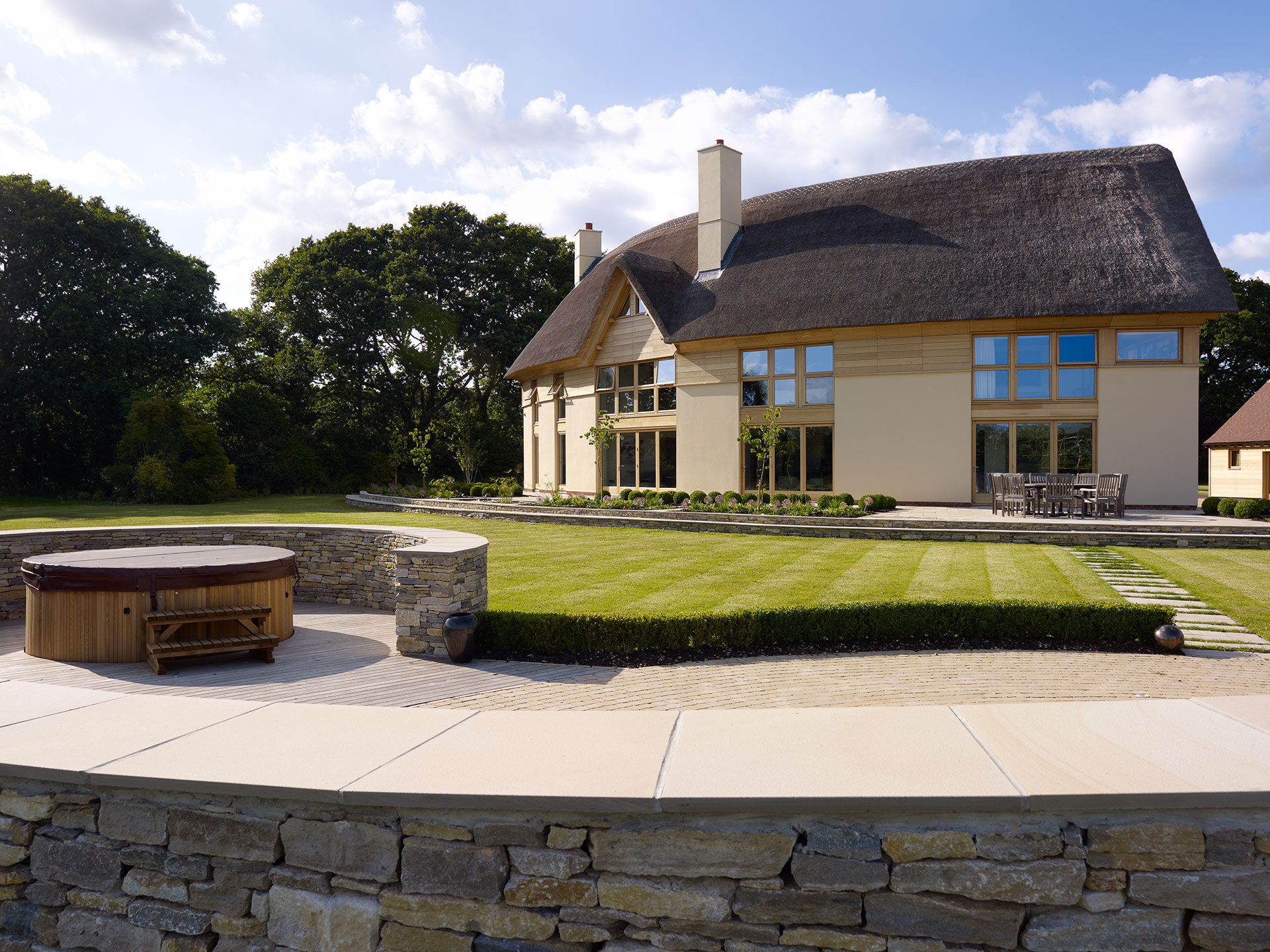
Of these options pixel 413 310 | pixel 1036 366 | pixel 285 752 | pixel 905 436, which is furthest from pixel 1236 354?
pixel 285 752

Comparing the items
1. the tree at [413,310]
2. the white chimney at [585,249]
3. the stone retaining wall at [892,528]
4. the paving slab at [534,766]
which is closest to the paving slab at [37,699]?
the paving slab at [534,766]

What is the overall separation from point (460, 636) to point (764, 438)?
44.7 ft

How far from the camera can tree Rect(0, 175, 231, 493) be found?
3023 cm

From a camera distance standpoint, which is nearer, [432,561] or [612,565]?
[432,561]

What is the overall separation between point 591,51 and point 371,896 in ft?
38.3

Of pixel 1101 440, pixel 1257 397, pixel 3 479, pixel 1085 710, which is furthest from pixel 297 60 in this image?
pixel 3 479

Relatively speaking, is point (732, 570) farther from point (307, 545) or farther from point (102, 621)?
point (102, 621)

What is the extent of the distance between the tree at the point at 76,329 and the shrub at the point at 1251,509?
3543cm

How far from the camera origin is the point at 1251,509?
53.5 feet

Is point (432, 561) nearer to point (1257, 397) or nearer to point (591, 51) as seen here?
point (591, 51)

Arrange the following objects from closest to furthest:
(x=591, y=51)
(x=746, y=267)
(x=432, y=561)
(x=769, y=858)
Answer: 1. (x=769, y=858)
2. (x=432, y=561)
3. (x=591, y=51)
4. (x=746, y=267)

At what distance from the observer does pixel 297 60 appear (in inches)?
379

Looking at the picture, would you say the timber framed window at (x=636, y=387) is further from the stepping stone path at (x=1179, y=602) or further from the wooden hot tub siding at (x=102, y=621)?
the wooden hot tub siding at (x=102, y=621)

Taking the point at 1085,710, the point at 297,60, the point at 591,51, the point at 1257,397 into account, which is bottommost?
the point at 1085,710
